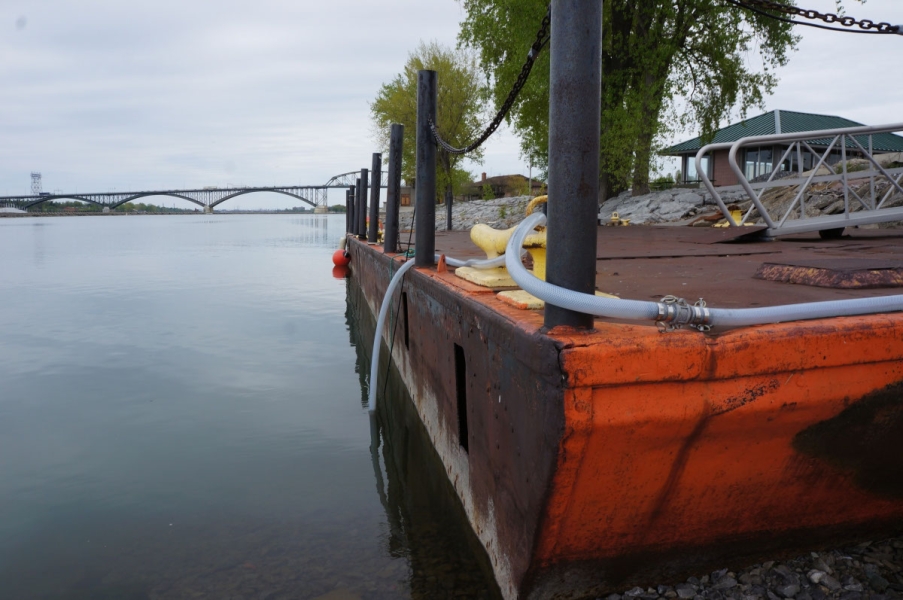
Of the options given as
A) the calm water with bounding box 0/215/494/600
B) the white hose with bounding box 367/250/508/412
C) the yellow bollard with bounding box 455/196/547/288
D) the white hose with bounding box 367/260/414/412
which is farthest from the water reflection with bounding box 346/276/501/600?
the yellow bollard with bounding box 455/196/547/288

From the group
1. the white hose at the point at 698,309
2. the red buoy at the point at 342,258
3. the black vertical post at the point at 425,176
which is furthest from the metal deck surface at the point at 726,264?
the red buoy at the point at 342,258

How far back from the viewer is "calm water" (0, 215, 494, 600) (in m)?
3.59

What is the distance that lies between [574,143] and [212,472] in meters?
4.15

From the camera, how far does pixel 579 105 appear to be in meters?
2.17

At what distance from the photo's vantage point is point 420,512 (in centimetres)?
437

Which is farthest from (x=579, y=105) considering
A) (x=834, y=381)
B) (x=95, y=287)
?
(x=95, y=287)

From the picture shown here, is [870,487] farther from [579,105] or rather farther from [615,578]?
[579,105]

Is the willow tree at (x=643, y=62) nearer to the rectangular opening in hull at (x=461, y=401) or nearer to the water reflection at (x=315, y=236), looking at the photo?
the rectangular opening in hull at (x=461, y=401)

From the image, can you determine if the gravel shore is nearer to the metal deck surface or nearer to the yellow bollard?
the metal deck surface

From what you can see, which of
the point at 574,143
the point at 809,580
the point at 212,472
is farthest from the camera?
the point at 212,472

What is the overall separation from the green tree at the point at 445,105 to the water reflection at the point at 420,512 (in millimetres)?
27644

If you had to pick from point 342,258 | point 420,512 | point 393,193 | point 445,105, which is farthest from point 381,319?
point 445,105

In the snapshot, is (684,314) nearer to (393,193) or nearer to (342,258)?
(393,193)

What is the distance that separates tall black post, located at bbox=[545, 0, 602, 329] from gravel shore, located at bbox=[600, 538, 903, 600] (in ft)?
4.01
